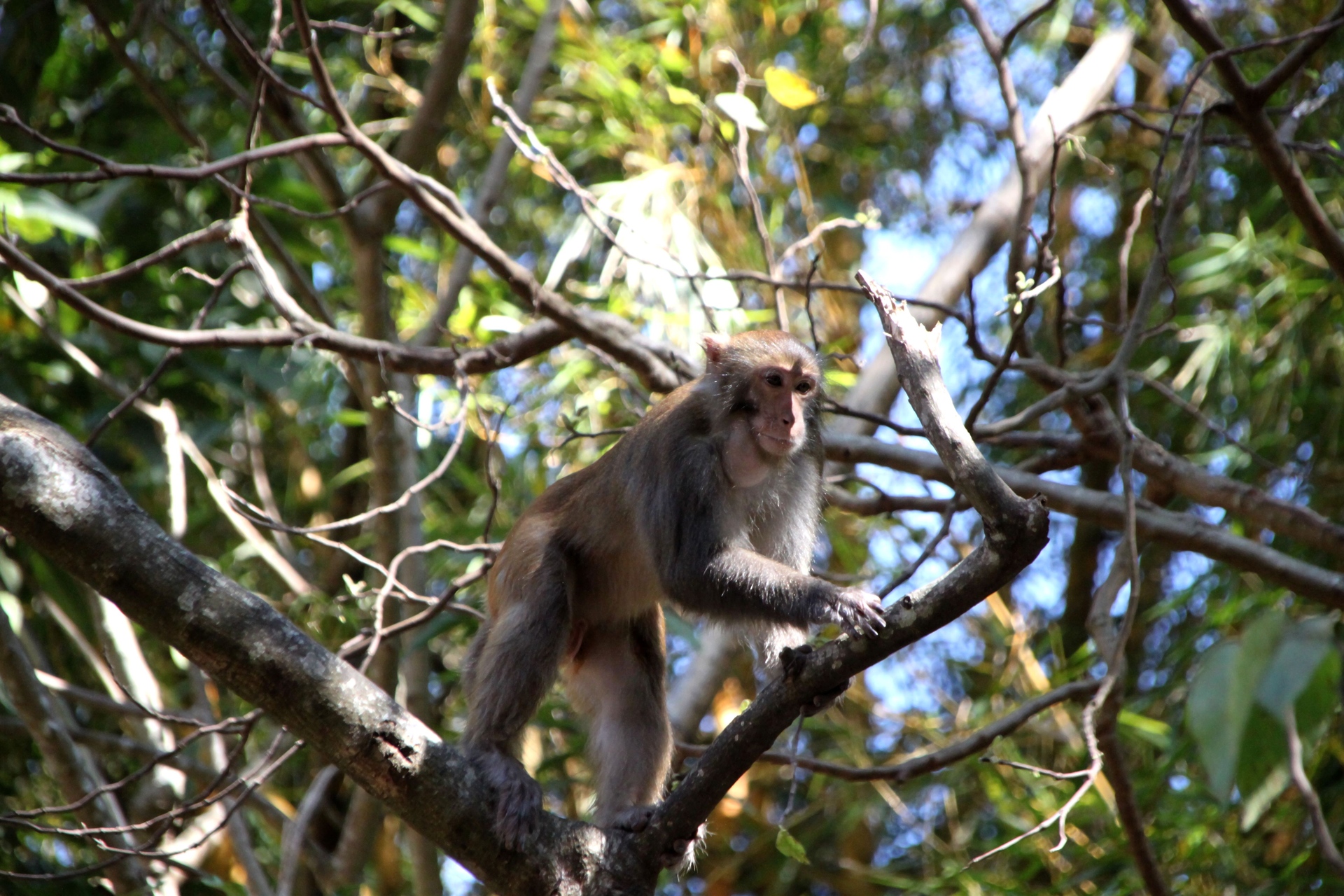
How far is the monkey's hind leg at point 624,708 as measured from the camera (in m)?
4.73

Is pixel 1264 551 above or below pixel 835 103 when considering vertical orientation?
below

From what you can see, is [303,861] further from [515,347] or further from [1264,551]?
[1264,551]

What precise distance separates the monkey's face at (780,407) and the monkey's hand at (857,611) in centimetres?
94

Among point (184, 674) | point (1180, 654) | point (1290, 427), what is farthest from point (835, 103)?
point (184, 674)

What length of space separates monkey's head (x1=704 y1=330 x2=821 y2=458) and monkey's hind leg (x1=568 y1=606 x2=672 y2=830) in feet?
3.36

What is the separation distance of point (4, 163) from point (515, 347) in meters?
2.53

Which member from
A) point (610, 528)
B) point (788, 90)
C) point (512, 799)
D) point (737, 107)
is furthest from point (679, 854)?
point (788, 90)

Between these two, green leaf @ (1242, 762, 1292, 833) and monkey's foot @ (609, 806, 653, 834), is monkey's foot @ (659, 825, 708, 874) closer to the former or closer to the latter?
monkey's foot @ (609, 806, 653, 834)

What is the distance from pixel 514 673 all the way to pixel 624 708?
0.67m

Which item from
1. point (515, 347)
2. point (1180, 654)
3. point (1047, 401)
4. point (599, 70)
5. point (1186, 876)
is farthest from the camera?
point (599, 70)

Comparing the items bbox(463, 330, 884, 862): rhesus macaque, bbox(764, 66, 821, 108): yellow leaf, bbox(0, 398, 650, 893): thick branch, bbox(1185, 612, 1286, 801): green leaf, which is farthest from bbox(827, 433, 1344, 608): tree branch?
bbox(1185, 612, 1286, 801): green leaf

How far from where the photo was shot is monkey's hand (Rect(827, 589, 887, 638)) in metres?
3.27

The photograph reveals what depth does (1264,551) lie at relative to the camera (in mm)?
4695

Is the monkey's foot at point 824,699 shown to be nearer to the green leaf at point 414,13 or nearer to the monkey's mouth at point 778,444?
the monkey's mouth at point 778,444
